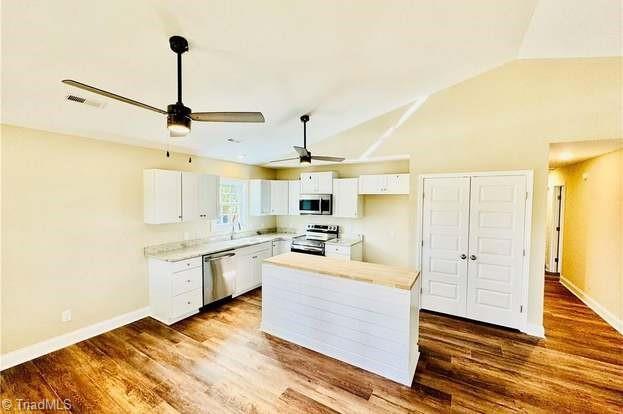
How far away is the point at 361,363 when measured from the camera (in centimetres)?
257

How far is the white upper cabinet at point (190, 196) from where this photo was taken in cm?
387

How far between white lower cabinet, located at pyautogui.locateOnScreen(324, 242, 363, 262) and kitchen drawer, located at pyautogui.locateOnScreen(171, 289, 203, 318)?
2392 mm

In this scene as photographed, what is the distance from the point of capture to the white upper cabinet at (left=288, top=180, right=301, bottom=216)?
5805 mm

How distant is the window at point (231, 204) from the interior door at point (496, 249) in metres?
4.34

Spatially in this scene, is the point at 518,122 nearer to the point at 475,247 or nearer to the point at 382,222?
the point at 475,247

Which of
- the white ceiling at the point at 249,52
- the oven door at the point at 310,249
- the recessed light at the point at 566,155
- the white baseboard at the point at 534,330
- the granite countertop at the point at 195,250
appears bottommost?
the white baseboard at the point at 534,330

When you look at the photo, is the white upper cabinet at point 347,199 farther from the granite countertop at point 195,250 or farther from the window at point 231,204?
the window at point 231,204

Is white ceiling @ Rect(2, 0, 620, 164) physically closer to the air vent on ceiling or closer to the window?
the air vent on ceiling

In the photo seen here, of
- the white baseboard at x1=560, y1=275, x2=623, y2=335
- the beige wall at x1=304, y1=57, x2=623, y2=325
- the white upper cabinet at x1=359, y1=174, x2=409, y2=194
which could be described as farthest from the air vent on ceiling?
the white baseboard at x1=560, y1=275, x2=623, y2=335

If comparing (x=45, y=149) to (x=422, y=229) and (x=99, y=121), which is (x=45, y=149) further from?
(x=422, y=229)

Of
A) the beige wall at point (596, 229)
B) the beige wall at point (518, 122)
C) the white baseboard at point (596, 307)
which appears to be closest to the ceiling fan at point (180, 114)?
the beige wall at point (518, 122)

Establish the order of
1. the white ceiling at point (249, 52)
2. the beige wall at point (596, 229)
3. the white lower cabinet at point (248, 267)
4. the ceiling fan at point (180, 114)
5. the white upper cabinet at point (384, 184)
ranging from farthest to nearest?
1. the white upper cabinet at point (384, 184)
2. the white lower cabinet at point (248, 267)
3. the beige wall at point (596, 229)
4. the ceiling fan at point (180, 114)
5. the white ceiling at point (249, 52)

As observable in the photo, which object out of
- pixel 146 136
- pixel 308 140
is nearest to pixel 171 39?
pixel 146 136

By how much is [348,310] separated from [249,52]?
248cm
